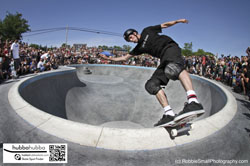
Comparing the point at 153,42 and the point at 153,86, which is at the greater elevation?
the point at 153,42

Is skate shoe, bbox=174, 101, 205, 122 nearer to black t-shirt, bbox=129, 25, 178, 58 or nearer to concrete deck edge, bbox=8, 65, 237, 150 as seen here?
concrete deck edge, bbox=8, 65, 237, 150

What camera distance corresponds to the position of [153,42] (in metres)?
2.78

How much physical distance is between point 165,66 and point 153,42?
556mm

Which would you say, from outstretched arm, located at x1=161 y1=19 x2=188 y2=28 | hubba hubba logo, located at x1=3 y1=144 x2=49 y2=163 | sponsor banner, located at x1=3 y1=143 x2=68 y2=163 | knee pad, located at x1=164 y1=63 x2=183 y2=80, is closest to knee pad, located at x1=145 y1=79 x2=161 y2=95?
knee pad, located at x1=164 y1=63 x2=183 y2=80

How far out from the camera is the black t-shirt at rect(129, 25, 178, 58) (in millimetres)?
2682

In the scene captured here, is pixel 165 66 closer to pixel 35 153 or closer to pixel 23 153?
pixel 35 153

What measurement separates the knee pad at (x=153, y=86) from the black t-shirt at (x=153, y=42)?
49 centimetres

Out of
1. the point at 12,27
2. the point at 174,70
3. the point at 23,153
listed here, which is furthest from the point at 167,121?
the point at 12,27

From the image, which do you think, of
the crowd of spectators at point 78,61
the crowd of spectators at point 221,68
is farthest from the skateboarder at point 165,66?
the crowd of spectators at point 221,68

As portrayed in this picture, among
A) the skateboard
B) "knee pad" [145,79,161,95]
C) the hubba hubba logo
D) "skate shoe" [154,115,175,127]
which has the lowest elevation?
the hubba hubba logo

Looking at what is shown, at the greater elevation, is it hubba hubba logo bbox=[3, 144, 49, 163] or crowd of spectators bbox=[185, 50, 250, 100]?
crowd of spectators bbox=[185, 50, 250, 100]

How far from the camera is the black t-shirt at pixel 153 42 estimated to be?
8.80ft

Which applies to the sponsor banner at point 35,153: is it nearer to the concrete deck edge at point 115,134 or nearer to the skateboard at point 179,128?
the concrete deck edge at point 115,134

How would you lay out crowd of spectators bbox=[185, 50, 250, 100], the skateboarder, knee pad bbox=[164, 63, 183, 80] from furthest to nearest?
1. crowd of spectators bbox=[185, 50, 250, 100]
2. knee pad bbox=[164, 63, 183, 80]
3. the skateboarder
